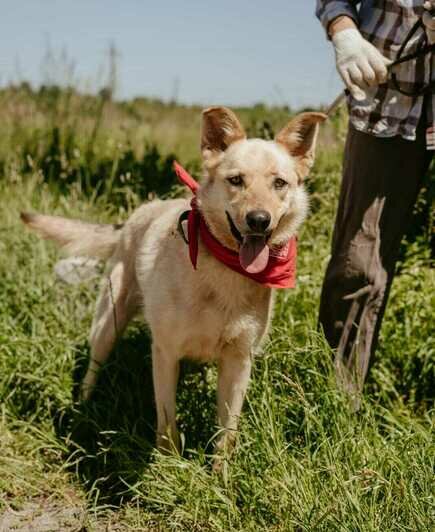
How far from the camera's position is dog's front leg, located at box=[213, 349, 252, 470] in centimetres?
308

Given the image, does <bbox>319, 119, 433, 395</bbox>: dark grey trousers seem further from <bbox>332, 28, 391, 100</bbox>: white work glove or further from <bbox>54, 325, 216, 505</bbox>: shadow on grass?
<bbox>54, 325, 216, 505</bbox>: shadow on grass

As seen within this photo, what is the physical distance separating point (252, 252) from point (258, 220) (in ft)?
0.68

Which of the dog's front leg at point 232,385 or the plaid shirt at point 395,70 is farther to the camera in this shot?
the dog's front leg at point 232,385

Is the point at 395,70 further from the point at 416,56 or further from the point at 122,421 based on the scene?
the point at 122,421

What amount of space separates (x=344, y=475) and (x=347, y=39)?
5.94 ft

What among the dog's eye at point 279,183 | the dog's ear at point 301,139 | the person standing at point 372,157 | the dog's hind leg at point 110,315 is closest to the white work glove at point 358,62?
the person standing at point 372,157

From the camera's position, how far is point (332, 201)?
5211 millimetres

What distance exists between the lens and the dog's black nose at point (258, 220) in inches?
106

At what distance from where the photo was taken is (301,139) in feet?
10.1

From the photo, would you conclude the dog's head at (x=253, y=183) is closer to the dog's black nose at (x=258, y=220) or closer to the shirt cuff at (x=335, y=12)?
the dog's black nose at (x=258, y=220)

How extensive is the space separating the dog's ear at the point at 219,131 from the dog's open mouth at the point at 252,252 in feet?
1.26

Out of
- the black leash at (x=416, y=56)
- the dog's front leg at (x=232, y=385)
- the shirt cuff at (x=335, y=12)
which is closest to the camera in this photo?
the black leash at (x=416, y=56)

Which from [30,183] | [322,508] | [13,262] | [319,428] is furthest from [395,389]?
[30,183]

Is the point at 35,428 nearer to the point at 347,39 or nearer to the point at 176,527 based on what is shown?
the point at 176,527
